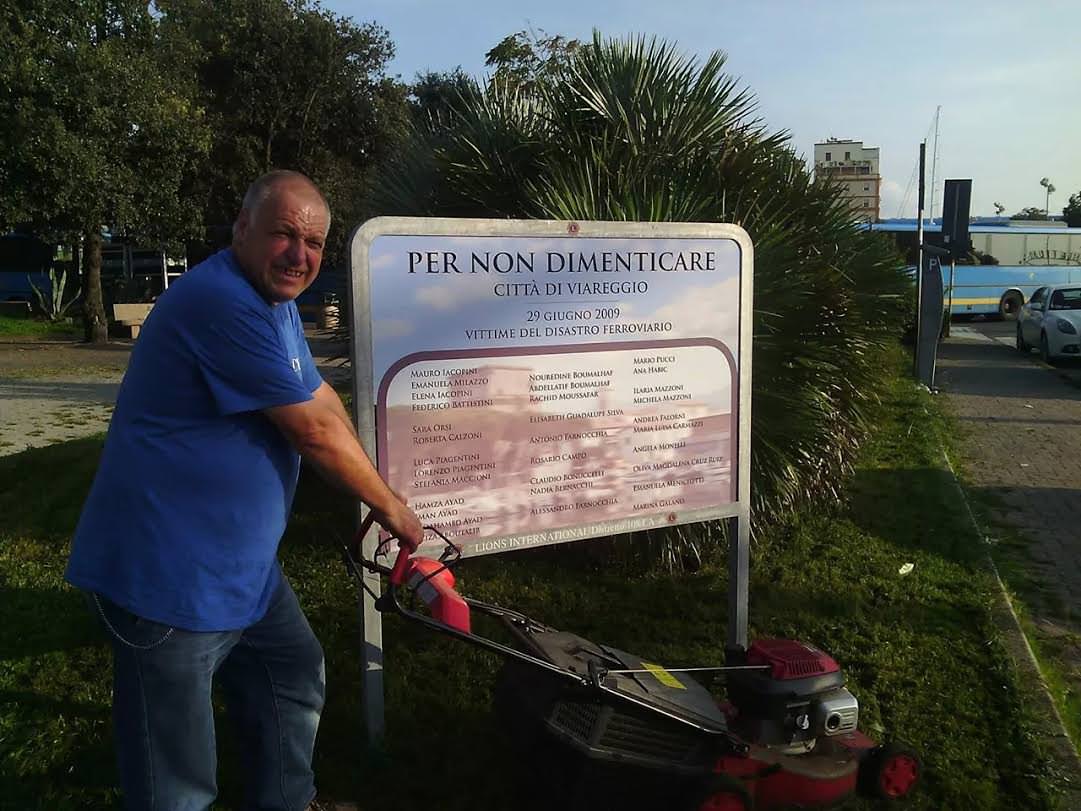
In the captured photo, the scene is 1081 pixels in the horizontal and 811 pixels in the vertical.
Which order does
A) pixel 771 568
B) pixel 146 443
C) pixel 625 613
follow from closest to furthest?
pixel 146 443 < pixel 625 613 < pixel 771 568

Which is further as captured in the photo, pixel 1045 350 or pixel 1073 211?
pixel 1073 211

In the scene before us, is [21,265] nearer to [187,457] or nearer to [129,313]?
[129,313]

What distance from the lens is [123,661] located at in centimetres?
213

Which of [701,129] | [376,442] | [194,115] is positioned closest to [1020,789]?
[376,442]

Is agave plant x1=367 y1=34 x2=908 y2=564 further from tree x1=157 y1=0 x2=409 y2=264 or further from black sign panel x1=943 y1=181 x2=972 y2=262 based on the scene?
tree x1=157 y1=0 x2=409 y2=264

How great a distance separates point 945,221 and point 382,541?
12.0 m

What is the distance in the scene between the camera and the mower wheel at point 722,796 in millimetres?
2646

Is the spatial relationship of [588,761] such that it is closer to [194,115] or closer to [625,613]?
[625,613]

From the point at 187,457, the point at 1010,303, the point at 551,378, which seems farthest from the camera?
the point at 1010,303

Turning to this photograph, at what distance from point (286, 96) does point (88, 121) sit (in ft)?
23.1

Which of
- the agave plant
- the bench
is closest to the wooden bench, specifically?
the bench

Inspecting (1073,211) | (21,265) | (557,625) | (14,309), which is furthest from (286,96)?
(1073,211)

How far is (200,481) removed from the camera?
208 centimetres

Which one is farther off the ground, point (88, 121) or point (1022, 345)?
point (88, 121)
